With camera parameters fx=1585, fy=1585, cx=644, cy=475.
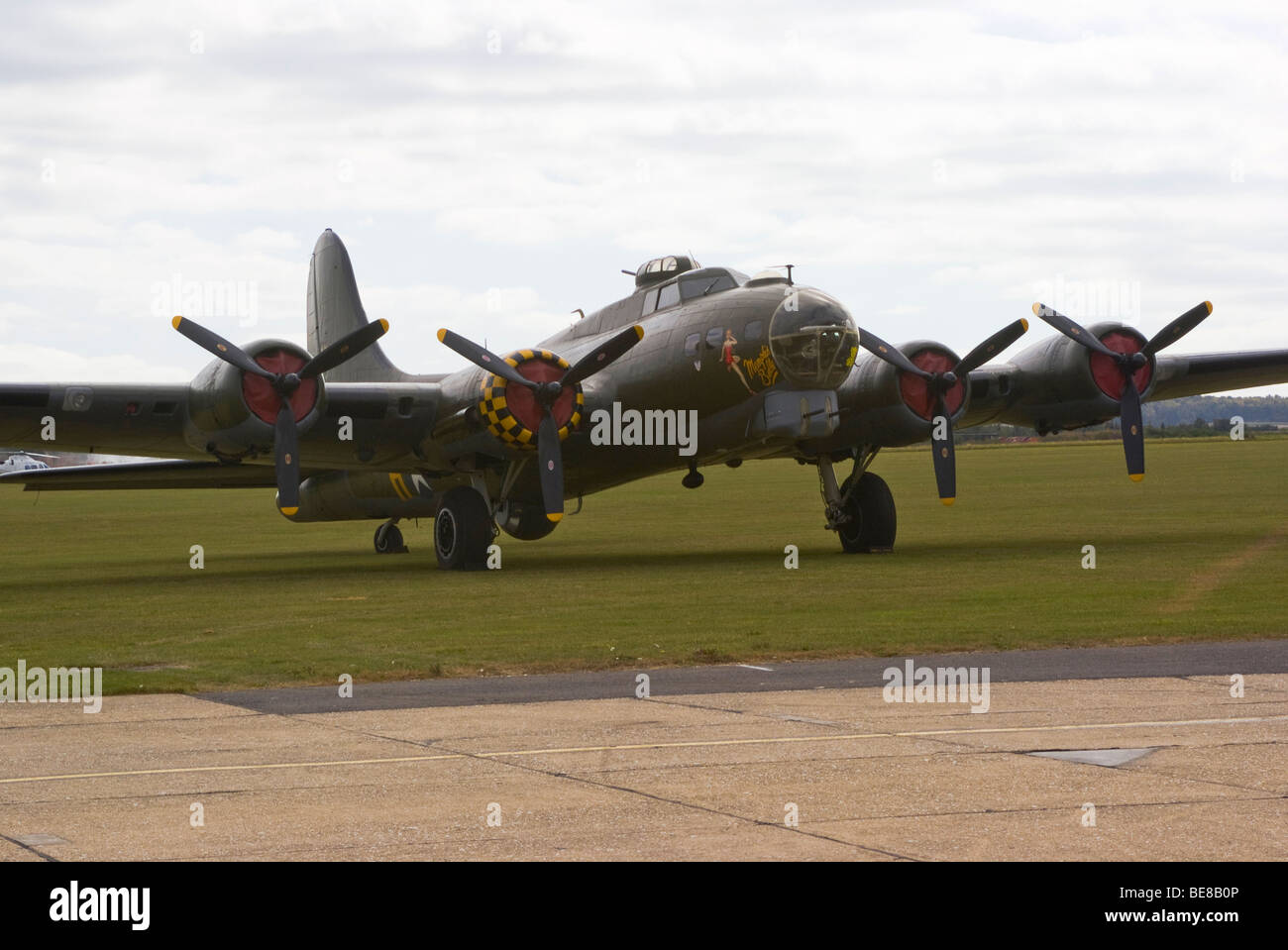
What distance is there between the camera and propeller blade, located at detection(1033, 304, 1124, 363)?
32.9 m

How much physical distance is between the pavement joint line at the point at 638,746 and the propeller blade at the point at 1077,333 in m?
21.2

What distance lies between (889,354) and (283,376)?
11.8m

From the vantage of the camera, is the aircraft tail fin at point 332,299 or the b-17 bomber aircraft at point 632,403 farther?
the aircraft tail fin at point 332,299

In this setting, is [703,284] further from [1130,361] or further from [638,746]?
[638,746]

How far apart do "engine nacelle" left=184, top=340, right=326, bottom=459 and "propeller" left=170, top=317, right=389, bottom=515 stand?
5.8 inches

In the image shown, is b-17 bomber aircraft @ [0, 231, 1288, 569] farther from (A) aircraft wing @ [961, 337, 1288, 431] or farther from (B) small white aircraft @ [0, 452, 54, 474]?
(B) small white aircraft @ [0, 452, 54, 474]

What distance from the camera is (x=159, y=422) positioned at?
2953 centimetres

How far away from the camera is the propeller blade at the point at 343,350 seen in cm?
2894

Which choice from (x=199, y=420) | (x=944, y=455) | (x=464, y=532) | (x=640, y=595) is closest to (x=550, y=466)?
(x=464, y=532)

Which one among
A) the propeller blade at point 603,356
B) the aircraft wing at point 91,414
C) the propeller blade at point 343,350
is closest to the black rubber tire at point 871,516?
the propeller blade at point 603,356

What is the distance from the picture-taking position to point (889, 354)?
104ft

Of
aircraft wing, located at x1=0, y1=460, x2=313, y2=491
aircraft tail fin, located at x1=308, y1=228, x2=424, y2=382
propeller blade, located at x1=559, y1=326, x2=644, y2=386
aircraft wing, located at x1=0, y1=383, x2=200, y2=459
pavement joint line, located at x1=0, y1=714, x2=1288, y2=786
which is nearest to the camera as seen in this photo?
pavement joint line, located at x1=0, y1=714, x2=1288, y2=786

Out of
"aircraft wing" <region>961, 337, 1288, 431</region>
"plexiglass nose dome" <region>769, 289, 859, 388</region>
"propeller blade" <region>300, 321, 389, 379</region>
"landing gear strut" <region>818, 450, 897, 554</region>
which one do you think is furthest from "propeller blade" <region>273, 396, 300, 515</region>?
"aircraft wing" <region>961, 337, 1288, 431</region>

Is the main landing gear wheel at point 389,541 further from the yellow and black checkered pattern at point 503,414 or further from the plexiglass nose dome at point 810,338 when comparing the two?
the plexiglass nose dome at point 810,338
